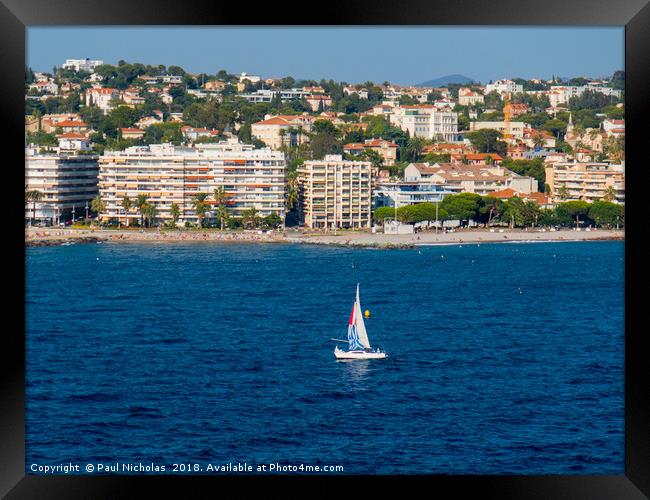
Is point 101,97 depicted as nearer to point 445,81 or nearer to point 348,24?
point 445,81

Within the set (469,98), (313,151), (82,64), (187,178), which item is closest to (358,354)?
(187,178)

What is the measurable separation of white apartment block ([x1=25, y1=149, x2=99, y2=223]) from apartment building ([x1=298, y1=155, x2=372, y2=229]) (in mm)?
3966

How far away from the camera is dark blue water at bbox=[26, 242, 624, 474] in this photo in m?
6.68

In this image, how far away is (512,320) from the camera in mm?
15312

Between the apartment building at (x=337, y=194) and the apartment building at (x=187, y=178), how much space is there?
22.1 inches

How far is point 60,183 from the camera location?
2269 cm

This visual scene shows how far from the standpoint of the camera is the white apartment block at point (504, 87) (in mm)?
30312

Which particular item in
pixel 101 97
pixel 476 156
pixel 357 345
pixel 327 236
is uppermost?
pixel 101 97

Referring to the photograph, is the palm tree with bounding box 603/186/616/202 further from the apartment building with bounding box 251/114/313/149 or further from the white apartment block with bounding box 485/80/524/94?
the white apartment block with bounding box 485/80/524/94

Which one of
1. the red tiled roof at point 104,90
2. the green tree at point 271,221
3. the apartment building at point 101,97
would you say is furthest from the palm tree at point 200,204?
the red tiled roof at point 104,90

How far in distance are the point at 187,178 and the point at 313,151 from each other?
139 inches

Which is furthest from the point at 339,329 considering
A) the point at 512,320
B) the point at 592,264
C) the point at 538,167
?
the point at 538,167

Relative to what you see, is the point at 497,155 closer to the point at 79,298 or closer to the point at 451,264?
the point at 451,264

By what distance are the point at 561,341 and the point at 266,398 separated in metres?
5.49
